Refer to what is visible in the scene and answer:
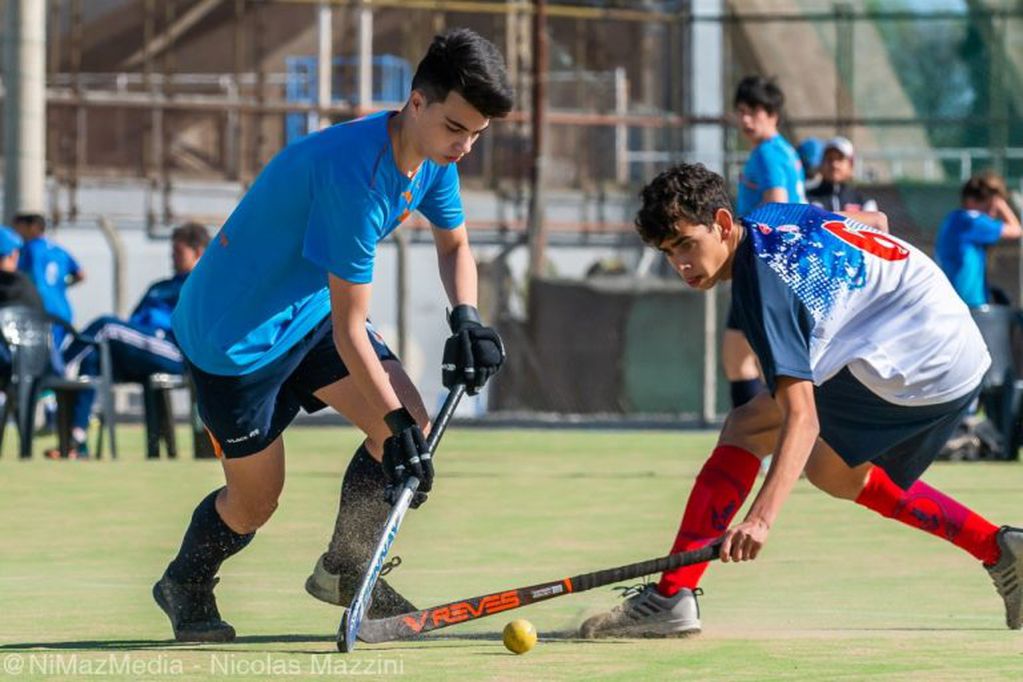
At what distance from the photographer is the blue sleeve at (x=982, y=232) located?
13578mm

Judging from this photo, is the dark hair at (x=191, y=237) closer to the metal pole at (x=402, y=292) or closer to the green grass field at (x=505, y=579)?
the green grass field at (x=505, y=579)

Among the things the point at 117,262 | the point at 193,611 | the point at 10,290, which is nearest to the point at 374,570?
the point at 193,611

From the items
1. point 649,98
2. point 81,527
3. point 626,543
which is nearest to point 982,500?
point 626,543

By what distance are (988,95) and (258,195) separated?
16.8 metres

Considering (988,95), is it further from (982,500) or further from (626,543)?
(626,543)

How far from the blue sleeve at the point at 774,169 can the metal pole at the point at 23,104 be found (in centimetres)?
748

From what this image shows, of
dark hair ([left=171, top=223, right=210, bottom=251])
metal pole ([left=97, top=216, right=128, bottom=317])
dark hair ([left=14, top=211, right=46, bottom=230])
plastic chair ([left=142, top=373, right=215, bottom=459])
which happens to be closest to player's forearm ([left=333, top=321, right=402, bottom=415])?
dark hair ([left=171, top=223, right=210, bottom=251])

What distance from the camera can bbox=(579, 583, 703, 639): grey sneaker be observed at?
613 cm

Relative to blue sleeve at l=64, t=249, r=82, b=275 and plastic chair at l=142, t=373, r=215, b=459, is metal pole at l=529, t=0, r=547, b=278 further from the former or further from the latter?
plastic chair at l=142, t=373, r=215, b=459

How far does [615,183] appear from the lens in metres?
26.5

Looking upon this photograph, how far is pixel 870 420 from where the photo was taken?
6188 mm

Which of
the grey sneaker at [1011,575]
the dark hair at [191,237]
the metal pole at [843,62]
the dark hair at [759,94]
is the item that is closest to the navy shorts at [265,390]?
the grey sneaker at [1011,575]

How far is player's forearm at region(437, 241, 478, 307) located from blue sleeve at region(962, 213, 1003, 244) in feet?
25.7

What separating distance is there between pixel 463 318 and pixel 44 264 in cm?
981
